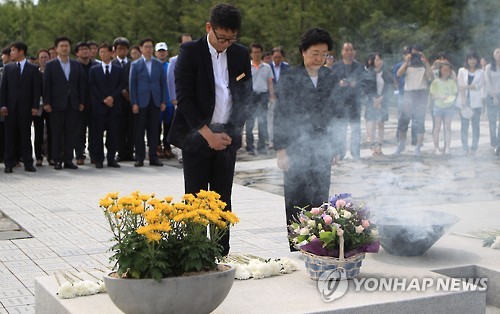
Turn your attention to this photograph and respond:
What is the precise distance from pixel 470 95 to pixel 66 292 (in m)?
10.9

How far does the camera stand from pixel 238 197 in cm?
1011

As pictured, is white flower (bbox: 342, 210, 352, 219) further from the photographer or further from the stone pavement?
the photographer

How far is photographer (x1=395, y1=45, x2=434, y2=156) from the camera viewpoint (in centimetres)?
1280

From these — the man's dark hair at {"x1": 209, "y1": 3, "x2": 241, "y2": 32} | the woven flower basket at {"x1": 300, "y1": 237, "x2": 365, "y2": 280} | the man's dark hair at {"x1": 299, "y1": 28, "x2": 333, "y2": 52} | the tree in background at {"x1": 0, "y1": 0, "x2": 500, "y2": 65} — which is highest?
the tree in background at {"x1": 0, "y1": 0, "x2": 500, "y2": 65}

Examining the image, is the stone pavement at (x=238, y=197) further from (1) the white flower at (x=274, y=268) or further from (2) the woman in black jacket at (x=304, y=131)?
(1) the white flower at (x=274, y=268)

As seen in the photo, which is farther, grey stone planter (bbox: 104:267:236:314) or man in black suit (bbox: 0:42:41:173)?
man in black suit (bbox: 0:42:41:173)

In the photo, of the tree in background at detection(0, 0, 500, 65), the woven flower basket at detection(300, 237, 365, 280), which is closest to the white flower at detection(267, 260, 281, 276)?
the woven flower basket at detection(300, 237, 365, 280)

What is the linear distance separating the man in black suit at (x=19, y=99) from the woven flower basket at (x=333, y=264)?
8711 mm

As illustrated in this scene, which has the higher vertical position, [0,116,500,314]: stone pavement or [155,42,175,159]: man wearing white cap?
[155,42,175,159]: man wearing white cap

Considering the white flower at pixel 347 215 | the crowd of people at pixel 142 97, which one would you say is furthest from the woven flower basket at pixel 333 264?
the crowd of people at pixel 142 97

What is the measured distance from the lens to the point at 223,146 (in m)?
5.58

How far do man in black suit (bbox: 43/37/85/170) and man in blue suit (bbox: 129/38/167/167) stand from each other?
89 centimetres

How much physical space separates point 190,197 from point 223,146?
3.84 feet

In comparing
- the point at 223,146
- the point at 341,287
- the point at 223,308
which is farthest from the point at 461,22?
the point at 223,308
